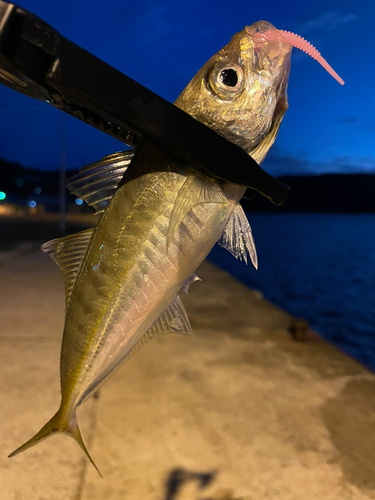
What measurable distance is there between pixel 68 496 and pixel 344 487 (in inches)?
73.3

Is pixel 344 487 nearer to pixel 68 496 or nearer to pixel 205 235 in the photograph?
pixel 68 496

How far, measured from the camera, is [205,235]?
1001 mm

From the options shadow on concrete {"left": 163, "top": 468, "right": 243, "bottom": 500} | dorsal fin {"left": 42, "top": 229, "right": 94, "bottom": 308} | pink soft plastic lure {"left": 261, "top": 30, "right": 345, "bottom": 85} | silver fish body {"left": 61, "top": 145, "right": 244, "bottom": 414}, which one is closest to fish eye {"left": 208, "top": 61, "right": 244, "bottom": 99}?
pink soft plastic lure {"left": 261, "top": 30, "right": 345, "bottom": 85}

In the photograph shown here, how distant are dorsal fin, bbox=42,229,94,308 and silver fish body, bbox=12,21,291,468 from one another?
57 mm

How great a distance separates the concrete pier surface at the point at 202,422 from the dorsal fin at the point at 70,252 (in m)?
1.81

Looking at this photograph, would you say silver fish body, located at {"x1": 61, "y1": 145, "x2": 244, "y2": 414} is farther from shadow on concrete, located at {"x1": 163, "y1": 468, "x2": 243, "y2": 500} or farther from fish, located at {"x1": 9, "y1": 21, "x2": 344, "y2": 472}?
shadow on concrete, located at {"x1": 163, "y1": 468, "x2": 243, "y2": 500}

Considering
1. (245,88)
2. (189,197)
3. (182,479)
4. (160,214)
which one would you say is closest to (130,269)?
(160,214)

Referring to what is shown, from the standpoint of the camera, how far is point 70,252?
1189 millimetres

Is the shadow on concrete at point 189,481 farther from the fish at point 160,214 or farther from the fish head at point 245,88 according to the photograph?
the fish head at point 245,88

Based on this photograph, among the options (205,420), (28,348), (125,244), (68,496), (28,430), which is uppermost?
(125,244)

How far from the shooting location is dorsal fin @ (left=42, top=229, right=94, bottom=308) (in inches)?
46.1

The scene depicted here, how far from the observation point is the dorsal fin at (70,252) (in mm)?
1170

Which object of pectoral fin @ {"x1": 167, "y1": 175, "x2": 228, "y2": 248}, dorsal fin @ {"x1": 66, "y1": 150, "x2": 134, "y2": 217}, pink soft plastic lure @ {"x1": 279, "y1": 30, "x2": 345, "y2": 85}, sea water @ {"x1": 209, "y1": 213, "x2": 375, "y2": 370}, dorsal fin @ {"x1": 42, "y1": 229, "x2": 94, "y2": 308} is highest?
pink soft plastic lure @ {"x1": 279, "y1": 30, "x2": 345, "y2": 85}

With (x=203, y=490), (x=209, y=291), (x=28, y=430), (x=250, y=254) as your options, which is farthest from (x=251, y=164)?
Result: (x=209, y=291)
